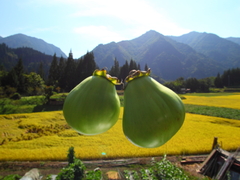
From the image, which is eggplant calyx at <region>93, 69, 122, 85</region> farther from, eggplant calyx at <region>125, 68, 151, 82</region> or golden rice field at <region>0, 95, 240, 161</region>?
golden rice field at <region>0, 95, 240, 161</region>

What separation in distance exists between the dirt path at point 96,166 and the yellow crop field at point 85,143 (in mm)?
401

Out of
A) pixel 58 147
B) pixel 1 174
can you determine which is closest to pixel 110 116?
pixel 1 174

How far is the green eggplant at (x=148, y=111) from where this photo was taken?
0.37 m

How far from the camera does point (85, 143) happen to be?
9.10 m

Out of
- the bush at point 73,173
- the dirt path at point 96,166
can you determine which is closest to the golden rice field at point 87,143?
the dirt path at point 96,166

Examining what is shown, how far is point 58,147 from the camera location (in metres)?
8.48

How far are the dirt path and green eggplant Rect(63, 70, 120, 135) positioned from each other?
6702mm

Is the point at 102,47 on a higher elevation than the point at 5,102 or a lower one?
higher

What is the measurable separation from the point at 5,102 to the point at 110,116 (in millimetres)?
21727

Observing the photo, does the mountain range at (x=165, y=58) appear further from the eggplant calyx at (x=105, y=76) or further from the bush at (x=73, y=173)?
the eggplant calyx at (x=105, y=76)

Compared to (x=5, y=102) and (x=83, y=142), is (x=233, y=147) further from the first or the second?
(x=5, y=102)

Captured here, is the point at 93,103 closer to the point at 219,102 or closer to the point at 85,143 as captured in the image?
the point at 85,143

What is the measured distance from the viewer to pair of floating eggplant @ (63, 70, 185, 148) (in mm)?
371

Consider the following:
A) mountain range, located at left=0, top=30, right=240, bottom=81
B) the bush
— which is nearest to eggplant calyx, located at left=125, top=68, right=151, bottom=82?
the bush
